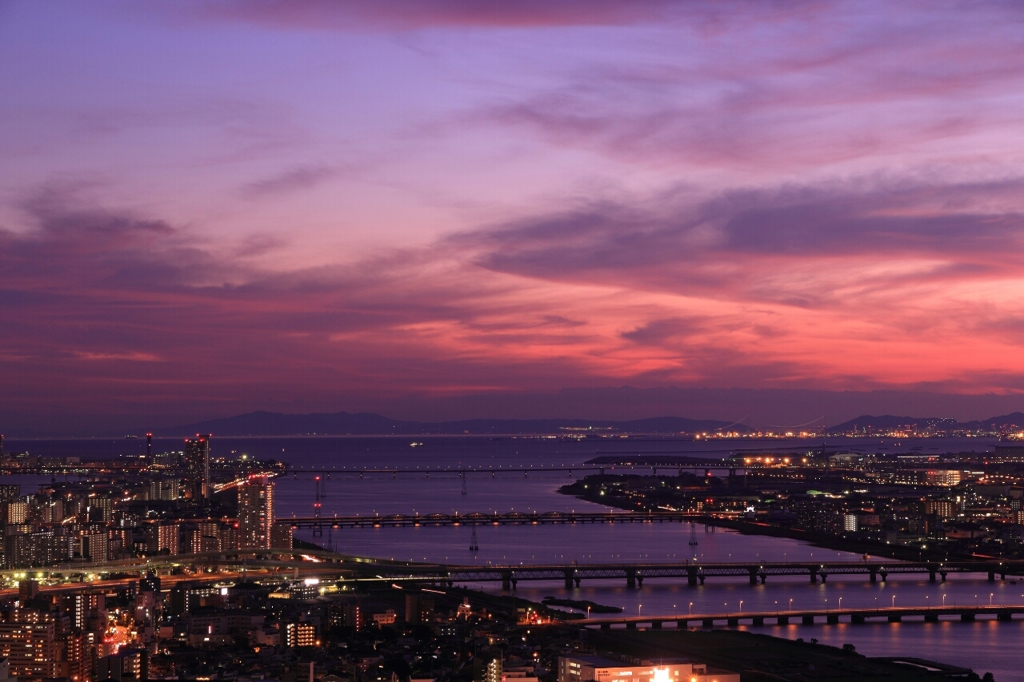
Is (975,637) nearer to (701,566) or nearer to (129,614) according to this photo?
(701,566)

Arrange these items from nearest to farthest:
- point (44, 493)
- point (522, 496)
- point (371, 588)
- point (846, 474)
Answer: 1. point (371, 588)
2. point (44, 493)
3. point (522, 496)
4. point (846, 474)

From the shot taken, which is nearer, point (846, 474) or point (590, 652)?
point (590, 652)

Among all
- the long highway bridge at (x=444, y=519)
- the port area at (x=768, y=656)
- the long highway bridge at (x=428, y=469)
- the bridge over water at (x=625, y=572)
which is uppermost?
the long highway bridge at (x=428, y=469)

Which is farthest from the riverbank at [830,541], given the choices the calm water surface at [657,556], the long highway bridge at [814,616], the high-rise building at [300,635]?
the high-rise building at [300,635]

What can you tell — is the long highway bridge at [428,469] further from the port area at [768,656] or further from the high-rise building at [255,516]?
the port area at [768,656]

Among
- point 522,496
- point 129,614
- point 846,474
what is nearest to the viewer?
point 129,614

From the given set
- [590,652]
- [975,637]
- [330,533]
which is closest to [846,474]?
[330,533]
